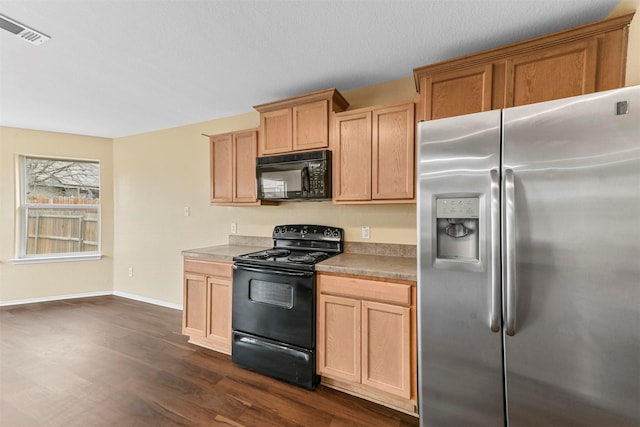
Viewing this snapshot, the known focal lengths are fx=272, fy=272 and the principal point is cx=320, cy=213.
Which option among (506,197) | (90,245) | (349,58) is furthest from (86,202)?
(506,197)

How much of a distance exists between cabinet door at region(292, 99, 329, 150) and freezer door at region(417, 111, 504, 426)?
40.9 inches

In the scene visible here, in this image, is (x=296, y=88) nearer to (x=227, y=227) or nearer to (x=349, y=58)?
(x=349, y=58)

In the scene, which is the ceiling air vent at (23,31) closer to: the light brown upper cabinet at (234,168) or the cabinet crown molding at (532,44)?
the light brown upper cabinet at (234,168)

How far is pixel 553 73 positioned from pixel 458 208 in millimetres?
1052

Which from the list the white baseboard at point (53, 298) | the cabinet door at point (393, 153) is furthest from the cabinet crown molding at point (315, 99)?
the white baseboard at point (53, 298)

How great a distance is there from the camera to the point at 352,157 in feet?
7.61

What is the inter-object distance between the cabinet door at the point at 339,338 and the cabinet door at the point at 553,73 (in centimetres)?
173

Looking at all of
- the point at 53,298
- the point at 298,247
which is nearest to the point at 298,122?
the point at 298,247

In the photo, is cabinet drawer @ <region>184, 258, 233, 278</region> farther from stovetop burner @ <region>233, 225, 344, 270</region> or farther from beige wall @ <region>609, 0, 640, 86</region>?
beige wall @ <region>609, 0, 640, 86</region>

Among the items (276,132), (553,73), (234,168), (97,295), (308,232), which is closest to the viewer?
(553,73)

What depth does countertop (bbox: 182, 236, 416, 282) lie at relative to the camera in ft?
6.13

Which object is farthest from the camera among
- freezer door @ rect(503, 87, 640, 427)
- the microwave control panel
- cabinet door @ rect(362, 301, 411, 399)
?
the microwave control panel

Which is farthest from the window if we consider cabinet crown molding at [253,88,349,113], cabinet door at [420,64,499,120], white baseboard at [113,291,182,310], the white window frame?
cabinet door at [420,64,499,120]

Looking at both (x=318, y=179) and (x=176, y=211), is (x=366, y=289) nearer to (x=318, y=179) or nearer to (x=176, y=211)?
(x=318, y=179)
